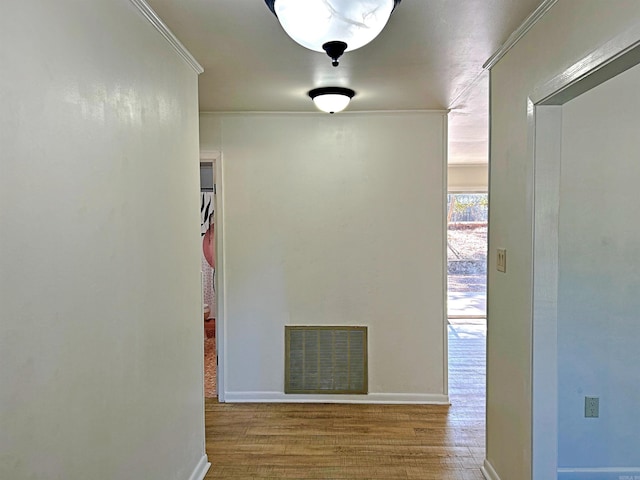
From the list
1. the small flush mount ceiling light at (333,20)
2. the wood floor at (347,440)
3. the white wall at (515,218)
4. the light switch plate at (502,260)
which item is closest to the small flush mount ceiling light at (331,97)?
the white wall at (515,218)

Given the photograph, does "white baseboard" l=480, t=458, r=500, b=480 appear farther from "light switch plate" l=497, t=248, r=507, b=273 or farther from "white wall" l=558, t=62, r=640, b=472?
"light switch plate" l=497, t=248, r=507, b=273

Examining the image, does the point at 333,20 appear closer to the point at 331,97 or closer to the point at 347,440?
the point at 331,97

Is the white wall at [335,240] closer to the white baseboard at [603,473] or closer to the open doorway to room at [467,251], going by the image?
the white baseboard at [603,473]

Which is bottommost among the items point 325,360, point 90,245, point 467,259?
point 325,360

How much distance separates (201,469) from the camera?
246 cm

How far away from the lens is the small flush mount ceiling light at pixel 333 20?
4.50 feet

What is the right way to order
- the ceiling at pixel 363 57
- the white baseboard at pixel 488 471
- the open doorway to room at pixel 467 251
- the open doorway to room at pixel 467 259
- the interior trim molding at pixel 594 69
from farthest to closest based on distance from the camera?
the open doorway to room at pixel 467 251
the open doorway to room at pixel 467 259
the white baseboard at pixel 488 471
the ceiling at pixel 363 57
the interior trim molding at pixel 594 69

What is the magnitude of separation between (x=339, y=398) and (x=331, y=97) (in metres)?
2.35

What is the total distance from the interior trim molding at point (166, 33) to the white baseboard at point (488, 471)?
2777 millimetres

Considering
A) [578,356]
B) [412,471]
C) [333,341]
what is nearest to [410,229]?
[333,341]

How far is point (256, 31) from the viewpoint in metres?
1.98

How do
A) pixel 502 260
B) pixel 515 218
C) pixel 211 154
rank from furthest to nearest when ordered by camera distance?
1. pixel 211 154
2. pixel 502 260
3. pixel 515 218

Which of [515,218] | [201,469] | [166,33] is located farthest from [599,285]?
[166,33]

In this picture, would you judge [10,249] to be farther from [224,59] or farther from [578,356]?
[578,356]
